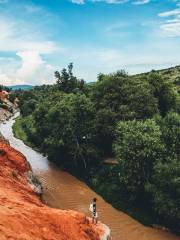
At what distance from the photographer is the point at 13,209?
29953 mm

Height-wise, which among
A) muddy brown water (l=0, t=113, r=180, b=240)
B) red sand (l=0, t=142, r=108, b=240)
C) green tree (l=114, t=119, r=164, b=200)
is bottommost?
muddy brown water (l=0, t=113, r=180, b=240)

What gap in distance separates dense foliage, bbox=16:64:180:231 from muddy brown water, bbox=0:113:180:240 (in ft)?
4.99

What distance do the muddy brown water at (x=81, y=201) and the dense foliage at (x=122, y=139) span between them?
59.9 inches

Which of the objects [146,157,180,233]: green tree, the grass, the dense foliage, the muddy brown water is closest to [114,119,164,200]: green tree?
the dense foliage

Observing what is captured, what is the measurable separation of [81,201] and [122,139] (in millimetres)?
10269

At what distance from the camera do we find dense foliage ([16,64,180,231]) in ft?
145

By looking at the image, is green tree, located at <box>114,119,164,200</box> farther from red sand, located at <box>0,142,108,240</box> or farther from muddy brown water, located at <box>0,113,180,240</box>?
red sand, located at <box>0,142,108,240</box>

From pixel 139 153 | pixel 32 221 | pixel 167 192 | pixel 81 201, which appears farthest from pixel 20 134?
pixel 32 221

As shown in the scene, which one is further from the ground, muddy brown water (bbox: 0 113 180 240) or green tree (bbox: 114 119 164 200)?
green tree (bbox: 114 119 164 200)

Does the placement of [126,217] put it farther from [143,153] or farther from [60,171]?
[60,171]

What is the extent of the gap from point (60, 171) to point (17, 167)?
19034mm

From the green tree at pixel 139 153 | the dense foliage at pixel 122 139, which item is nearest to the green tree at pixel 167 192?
the dense foliage at pixel 122 139

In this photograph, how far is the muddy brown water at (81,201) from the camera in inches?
1656

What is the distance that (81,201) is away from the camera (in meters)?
50.9
